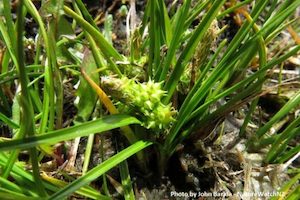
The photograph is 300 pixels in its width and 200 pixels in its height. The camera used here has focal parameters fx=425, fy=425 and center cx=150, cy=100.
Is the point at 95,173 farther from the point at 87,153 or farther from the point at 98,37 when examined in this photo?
the point at 98,37

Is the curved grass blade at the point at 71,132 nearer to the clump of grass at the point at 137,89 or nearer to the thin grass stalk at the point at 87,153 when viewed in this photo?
the clump of grass at the point at 137,89

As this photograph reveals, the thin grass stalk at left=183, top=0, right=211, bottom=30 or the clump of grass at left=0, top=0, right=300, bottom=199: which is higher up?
A: the thin grass stalk at left=183, top=0, right=211, bottom=30

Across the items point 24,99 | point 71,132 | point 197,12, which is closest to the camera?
point 24,99

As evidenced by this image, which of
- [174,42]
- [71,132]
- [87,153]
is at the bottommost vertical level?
[87,153]

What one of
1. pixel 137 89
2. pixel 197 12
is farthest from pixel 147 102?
pixel 197 12

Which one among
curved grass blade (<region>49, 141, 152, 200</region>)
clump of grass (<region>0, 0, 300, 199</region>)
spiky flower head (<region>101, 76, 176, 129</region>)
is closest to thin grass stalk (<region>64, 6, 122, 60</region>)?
clump of grass (<region>0, 0, 300, 199</region>)

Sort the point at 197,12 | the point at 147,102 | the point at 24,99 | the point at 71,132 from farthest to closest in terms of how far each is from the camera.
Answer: the point at 197,12, the point at 147,102, the point at 71,132, the point at 24,99

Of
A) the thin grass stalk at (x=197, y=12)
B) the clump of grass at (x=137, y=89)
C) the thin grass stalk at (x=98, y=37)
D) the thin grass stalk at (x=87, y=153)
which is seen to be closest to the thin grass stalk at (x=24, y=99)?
the clump of grass at (x=137, y=89)

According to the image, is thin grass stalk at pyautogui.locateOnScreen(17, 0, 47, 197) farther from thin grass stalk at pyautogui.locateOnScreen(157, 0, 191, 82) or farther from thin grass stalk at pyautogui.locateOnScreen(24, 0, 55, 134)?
thin grass stalk at pyautogui.locateOnScreen(157, 0, 191, 82)

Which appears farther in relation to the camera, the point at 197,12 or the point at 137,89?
the point at 197,12
